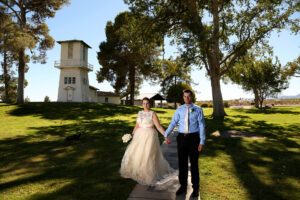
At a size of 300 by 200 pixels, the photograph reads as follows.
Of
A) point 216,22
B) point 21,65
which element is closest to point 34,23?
point 21,65

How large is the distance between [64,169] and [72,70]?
32.8m

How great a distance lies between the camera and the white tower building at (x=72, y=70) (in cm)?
3503

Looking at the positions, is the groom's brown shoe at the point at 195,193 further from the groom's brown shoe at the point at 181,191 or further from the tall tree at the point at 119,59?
the tall tree at the point at 119,59

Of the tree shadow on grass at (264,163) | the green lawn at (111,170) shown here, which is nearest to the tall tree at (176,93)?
the tree shadow on grass at (264,163)

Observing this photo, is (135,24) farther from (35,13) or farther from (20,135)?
(35,13)

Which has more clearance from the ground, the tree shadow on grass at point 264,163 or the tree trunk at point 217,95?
the tree trunk at point 217,95

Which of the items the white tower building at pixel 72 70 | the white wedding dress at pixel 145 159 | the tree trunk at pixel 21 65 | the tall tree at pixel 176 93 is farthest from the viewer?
the tall tree at pixel 176 93

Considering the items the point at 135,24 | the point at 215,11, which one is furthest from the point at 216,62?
the point at 135,24

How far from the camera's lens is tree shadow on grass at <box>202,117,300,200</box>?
464 centimetres

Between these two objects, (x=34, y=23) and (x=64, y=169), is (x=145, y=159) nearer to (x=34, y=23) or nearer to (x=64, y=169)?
(x=64, y=169)

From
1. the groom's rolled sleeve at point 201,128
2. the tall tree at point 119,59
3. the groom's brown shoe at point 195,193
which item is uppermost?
the tall tree at point 119,59

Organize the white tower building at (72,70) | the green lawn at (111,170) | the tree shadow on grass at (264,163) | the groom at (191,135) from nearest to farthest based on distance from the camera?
the groom at (191,135), the green lawn at (111,170), the tree shadow on grass at (264,163), the white tower building at (72,70)

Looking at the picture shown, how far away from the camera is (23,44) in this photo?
72.7 ft

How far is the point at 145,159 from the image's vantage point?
5070 mm
